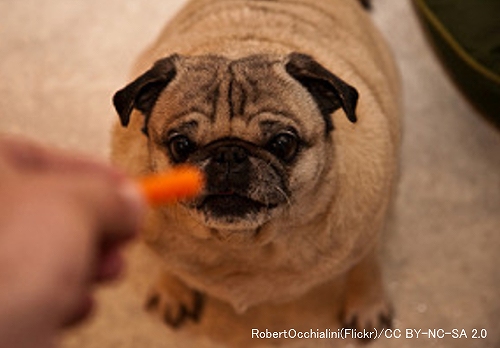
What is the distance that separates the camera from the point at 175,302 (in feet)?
5.56

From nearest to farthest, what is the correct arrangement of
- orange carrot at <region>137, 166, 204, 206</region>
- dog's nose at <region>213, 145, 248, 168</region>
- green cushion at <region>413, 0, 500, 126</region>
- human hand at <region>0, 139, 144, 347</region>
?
1. human hand at <region>0, 139, 144, 347</region>
2. orange carrot at <region>137, 166, 204, 206</region>
3. dog's nose at <region>213, 145, 248, 168</region>
4. green cushion at <region>413, 0, 500, 126</region>

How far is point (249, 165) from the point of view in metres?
1.11

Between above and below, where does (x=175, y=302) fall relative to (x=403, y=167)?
above

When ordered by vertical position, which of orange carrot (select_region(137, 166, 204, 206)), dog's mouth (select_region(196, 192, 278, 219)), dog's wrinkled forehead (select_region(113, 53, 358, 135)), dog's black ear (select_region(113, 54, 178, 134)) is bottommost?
dog's mouth (select_region(196, 192, 278, 219))

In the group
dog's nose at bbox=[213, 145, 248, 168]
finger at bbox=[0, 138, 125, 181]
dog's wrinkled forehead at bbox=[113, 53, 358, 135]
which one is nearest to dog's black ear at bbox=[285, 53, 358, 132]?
dog's wrinkled forehead at bbox=[113, 53, 358, 135]

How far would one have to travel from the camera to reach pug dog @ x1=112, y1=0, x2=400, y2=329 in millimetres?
1131

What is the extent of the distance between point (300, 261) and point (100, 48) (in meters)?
1.19

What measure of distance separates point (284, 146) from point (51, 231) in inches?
27.3

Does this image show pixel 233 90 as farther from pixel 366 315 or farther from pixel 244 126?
pixel 366 315

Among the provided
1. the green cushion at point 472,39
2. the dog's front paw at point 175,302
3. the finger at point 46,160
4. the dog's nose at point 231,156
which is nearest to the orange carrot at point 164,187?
the finger at point 46,160

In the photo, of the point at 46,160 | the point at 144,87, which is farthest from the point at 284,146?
the point at 46,160

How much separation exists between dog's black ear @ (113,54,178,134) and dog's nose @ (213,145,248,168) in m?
0.18

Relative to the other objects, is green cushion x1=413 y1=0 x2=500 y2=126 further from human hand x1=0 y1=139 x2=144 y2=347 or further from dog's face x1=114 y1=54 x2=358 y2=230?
human hand x1=0 y1=139 x2=144 y2=347

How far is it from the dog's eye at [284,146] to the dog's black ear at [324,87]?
10 centimetres
